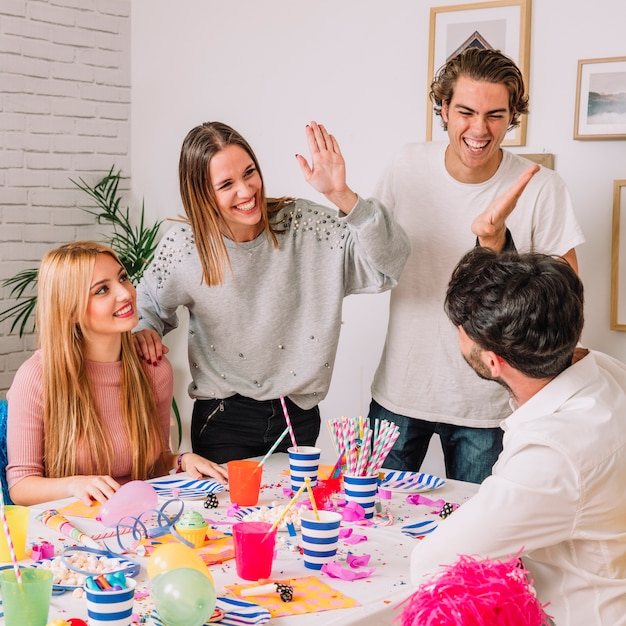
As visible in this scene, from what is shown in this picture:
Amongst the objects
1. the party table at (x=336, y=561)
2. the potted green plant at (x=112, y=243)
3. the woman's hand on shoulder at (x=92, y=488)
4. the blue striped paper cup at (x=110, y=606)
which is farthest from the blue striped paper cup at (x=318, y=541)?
the potted green plant at (x=112, y=243)

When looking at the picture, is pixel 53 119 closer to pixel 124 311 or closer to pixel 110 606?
pixel 124 311

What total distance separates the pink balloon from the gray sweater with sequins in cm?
66

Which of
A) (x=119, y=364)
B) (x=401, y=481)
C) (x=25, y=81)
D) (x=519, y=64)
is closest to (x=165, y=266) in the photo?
(x=119, y=364)

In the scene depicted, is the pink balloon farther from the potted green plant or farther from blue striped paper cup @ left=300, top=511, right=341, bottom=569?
the potted green plant

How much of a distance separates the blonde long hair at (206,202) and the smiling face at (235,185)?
0.02 m

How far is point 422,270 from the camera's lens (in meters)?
2.54

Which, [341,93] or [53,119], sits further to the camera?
[53,119]

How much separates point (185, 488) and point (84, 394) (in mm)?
370

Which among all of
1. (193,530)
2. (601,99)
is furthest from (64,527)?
(601,99)

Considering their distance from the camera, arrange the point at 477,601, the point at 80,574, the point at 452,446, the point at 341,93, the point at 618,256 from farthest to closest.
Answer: the point at 341,93 → the point at 618,256 → the point at 452,446 → the point at 80,574 → the point at 477,601

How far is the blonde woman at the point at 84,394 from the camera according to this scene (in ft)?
7.20

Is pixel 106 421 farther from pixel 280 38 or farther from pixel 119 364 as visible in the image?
pixel 280 38

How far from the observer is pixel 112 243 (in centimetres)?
394

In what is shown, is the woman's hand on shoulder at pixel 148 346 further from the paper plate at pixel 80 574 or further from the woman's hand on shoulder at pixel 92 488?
the paper plate at pixel 80 574
